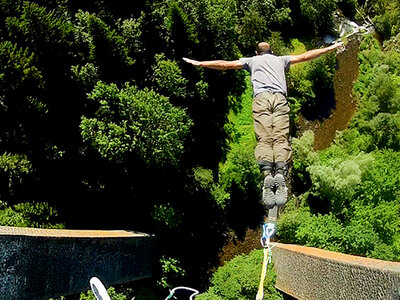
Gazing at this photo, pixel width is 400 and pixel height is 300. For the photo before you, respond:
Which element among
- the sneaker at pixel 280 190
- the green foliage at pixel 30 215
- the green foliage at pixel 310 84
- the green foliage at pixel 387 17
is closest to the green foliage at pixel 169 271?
the green foliage at pixel 30 215

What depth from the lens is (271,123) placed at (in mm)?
9812

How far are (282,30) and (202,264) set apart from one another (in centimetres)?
920

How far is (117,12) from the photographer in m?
14.0

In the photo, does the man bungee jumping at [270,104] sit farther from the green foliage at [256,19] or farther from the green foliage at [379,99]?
the green foliage at [256,19]

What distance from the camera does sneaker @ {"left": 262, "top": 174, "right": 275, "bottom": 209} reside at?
8.88m

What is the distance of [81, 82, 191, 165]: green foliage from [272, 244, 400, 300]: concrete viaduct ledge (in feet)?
15.5

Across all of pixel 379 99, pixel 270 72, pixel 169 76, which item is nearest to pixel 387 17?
pixel 379 99

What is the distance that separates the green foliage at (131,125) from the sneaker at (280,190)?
15.9 feet

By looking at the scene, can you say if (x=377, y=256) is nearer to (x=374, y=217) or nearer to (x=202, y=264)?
(x=374, y=217)

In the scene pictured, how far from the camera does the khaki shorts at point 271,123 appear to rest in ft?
31.3

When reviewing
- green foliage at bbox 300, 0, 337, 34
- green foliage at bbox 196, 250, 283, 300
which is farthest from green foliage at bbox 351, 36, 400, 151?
green foliage at bbox 196, 250, 283, 300

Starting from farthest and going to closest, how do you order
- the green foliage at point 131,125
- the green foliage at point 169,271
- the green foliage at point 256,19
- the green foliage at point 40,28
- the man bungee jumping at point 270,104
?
1. the green foliage at point 256,19
2. the green foliage at point 169,271
3. the green foliage at point 131,125
4. the green foliage at point 40,28
5. the man bungee jumping at point 270,104

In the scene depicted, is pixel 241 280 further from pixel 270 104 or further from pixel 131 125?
pixel 270 104

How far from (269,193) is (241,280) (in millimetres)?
6596
